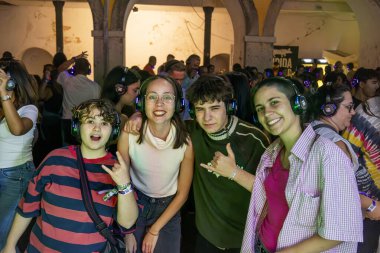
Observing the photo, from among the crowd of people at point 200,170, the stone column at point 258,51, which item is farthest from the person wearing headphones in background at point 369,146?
the stone column at point 258,51

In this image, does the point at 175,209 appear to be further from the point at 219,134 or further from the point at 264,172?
the point at 264,172

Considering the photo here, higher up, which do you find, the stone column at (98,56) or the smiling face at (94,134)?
the stone column at (98,56)

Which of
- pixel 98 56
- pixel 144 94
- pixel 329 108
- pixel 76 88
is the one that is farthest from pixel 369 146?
pixel 98 56

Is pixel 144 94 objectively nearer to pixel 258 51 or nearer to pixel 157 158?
pixel 157 158

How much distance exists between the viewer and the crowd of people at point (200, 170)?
1937mm

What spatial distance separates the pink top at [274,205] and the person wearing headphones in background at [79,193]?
707 millimetres

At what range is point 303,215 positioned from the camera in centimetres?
192

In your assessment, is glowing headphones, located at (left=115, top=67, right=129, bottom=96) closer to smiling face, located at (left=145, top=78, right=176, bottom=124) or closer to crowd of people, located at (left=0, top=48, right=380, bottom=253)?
crowd of people, located at (left=0, top=48, right=380, bottom=253)

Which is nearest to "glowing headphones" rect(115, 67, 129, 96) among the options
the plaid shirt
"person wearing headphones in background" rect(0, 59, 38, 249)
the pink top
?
"person wearing headphones in background" rect(0, 59, 38, 249)

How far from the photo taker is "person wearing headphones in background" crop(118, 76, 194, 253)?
2.63 m

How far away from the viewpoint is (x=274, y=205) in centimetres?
212

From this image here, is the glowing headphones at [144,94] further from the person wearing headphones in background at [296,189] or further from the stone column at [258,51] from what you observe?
the stone column at [258,51]

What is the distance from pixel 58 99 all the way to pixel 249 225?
19.0 ft

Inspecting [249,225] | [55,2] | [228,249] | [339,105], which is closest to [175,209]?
[228,249]
